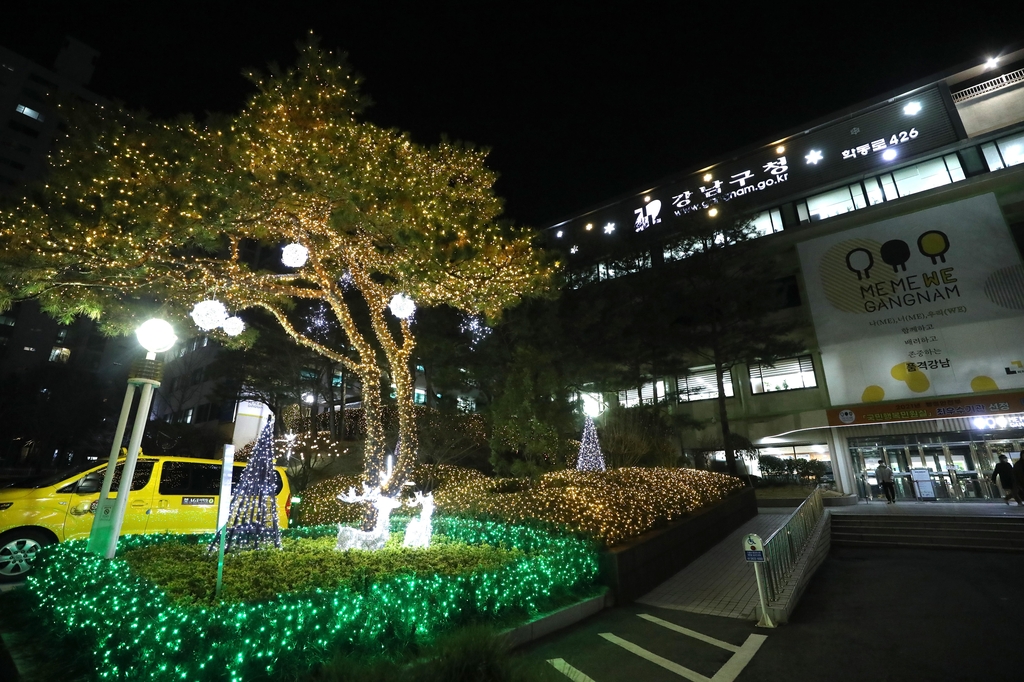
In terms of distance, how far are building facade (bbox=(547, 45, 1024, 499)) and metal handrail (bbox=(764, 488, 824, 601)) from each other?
11.6 metres

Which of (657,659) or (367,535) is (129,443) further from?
(657,659)

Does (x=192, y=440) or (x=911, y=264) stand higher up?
(x=911, y=264)

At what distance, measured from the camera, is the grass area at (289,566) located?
5.36 m

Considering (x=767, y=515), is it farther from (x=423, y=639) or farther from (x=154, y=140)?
(x=154, y=140)

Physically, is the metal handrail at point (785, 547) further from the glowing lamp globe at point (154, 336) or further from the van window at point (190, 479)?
the van window at point (190, 479)

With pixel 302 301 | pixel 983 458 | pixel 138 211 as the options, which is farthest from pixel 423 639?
pixel 983 458

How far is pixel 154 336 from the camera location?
18.6ft

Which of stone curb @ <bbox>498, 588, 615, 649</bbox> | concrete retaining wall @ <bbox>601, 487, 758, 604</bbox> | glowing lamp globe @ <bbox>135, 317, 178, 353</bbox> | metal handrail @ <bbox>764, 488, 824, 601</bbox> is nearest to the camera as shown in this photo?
stone curb @ <bbox>498, 588, 615, 649</bbox>

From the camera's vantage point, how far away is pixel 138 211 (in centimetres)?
709

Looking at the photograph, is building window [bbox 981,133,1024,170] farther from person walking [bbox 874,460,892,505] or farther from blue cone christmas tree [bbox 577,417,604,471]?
blue cone christmas tree [bbox 577,417,604,471]

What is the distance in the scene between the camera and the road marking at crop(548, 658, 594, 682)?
451 cm

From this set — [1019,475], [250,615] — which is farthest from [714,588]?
[1019,475]

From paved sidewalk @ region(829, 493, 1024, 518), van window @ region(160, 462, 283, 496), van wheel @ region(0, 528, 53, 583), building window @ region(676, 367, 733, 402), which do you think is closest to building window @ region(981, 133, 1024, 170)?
building window @ region(676, 367, 733, 402)

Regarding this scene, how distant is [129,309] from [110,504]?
4.81m
